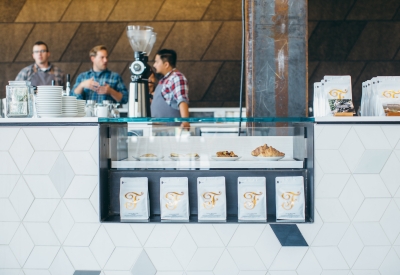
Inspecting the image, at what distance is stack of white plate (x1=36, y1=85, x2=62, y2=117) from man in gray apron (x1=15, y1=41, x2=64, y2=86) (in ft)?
8.53

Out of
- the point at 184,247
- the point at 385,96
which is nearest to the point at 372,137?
the point at 385,96

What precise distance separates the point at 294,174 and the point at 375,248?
48cm

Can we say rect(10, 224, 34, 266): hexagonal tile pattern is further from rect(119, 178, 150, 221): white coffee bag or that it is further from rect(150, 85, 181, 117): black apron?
rect(150, 85, 181, 117): black apron

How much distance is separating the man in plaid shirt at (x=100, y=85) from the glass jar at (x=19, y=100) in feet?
6.32

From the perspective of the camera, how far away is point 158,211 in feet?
7.43

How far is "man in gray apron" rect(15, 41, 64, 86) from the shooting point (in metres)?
4.82

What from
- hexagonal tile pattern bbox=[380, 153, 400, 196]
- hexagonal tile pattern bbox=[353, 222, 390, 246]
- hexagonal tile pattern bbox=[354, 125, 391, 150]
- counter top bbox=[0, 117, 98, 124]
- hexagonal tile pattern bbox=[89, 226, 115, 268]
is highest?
counter top bbox=[0, 117, 98, 124]

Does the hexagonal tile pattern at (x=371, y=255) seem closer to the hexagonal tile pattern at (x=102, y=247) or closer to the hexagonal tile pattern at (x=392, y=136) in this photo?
the hexagonal tile pattern at (x=392, y=136)

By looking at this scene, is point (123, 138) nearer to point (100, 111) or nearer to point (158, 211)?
point (158, 211)

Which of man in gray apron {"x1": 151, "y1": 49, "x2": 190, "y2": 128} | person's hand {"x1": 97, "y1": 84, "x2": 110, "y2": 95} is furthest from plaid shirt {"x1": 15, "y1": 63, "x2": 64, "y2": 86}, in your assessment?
man in gray apron {"x1": 151, "y1": 49, "x2": 190, "y2": 128}

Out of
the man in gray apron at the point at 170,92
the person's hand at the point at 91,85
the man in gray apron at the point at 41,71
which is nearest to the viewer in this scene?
the man in gray apron at the point at 170,92

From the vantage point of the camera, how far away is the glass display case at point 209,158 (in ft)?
7.30

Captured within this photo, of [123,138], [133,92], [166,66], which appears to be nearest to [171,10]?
[166,66]

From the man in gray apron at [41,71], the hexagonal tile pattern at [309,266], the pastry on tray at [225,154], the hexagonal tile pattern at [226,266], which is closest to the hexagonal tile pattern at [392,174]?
the hexagonal tile pattern at [309,266]
